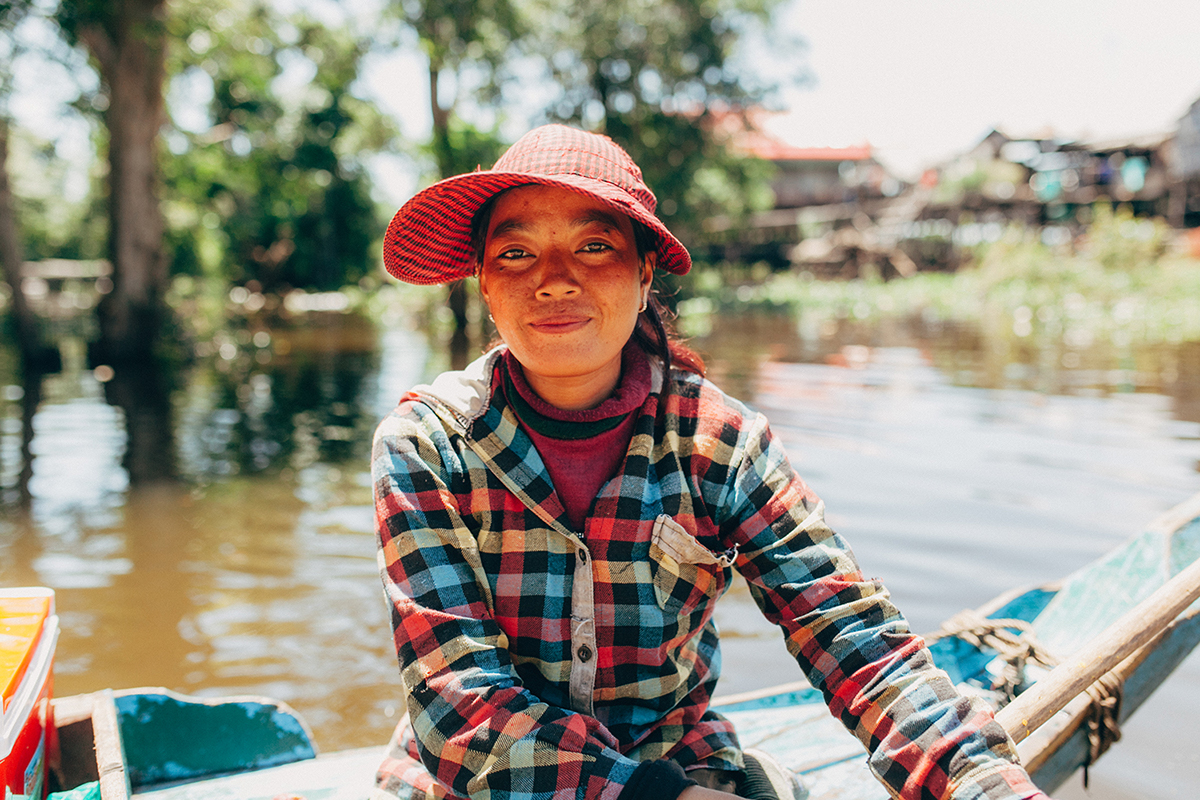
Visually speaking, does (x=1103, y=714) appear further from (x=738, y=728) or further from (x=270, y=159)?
(x=270, y=159)

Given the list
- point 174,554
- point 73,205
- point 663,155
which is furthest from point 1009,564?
point 73,205

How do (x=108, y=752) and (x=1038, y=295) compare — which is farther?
(x=1038, y=295)

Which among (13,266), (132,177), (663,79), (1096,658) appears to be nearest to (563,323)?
(1096,658)

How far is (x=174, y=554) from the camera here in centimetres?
458

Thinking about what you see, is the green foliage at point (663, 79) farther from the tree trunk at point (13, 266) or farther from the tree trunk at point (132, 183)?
the tree trunk at point (13, 266)

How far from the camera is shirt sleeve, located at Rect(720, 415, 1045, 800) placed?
4.26 ft

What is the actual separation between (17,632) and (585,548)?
1026 mm

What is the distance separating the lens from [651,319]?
1.72 meters

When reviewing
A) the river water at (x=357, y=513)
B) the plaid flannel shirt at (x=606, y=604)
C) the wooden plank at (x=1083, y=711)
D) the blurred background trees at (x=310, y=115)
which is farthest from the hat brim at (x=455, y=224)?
the blurred background trees at (x=310, y=115)

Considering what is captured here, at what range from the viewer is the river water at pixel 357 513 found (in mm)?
3422

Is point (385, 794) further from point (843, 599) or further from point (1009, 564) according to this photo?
point (1009, 564)

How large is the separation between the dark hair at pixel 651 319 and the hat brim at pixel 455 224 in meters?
0.02

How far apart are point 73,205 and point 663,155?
3341 centimetres

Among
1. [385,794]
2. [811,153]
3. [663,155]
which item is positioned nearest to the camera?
[385,794]
